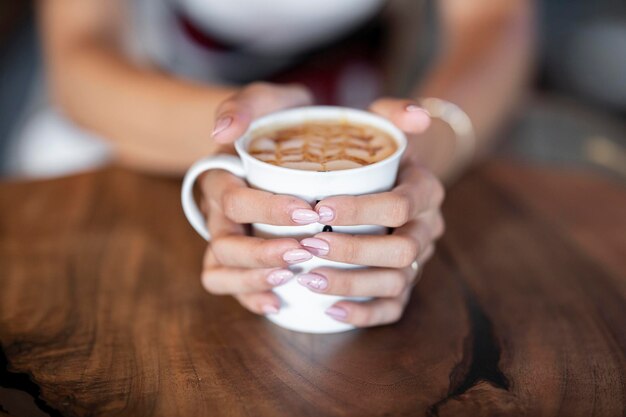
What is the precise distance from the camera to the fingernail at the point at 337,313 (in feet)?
1.96

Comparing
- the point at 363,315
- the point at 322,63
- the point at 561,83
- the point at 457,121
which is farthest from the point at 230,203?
the point at 561,83

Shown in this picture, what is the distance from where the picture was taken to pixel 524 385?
55cm

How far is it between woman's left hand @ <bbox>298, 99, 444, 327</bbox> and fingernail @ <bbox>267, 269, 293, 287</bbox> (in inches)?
0.4

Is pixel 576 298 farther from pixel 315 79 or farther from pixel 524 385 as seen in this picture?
pixel 315 79

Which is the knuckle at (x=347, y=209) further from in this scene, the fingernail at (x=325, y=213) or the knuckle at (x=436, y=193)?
the knuckle at (x=436, y=193)

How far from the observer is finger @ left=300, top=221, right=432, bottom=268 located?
556 millimetres

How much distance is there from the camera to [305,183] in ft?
1.81

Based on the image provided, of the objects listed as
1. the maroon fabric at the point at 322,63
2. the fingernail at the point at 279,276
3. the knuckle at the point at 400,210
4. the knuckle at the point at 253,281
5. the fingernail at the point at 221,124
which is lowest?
the knuckle at the point at 253,281

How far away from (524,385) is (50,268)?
49 centimetres

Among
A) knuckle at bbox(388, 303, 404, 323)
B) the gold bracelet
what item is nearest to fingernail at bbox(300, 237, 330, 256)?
knuckle at bbox(388, 303, 404, 323)

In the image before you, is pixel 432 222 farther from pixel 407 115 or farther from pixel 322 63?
pixel 322 63

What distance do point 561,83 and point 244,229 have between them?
1.96 m

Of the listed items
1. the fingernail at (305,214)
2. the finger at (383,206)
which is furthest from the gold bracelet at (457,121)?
the fingernail at (305,214)

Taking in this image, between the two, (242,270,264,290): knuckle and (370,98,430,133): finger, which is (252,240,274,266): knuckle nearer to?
(242,270,264,290): knuckle
